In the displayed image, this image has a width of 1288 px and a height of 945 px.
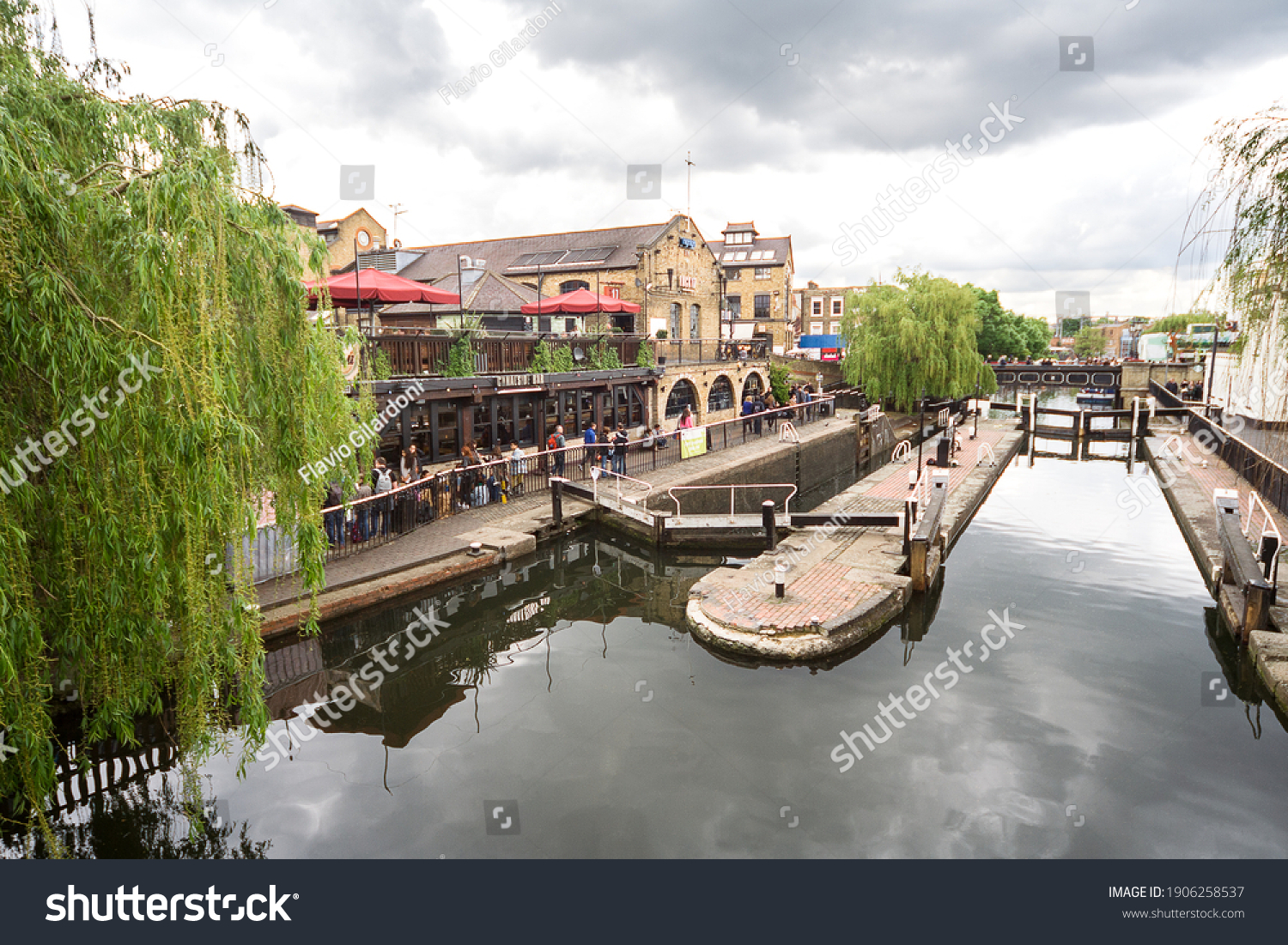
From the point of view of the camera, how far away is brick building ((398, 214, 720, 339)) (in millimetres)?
28422

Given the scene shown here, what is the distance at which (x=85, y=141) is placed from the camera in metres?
5.20

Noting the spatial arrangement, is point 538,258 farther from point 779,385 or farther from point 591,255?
point 779,385

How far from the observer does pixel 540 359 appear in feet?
62.5

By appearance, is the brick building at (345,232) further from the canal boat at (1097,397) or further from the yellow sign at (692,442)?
the canal boat at (1097,397)

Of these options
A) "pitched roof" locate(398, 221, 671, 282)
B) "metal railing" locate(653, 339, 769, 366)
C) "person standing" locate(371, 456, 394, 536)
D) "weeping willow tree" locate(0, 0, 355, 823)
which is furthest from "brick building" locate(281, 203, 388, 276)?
"weeping willow tree" locate(0, 0, 355, 823)

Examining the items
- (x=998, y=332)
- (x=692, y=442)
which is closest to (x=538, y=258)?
(x=692, y=442)

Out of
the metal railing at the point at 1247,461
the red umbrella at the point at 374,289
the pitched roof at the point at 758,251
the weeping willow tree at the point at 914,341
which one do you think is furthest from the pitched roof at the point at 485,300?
the pitched roof at the point at 758,251

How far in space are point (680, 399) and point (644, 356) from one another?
3378 mm

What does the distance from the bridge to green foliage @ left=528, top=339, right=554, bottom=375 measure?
40.9m

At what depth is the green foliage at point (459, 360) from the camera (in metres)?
16.3

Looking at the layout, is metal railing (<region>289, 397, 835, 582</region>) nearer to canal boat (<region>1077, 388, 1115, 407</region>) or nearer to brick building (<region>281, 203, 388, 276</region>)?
brick building (<region>281, 203, 388, 276</region>)
